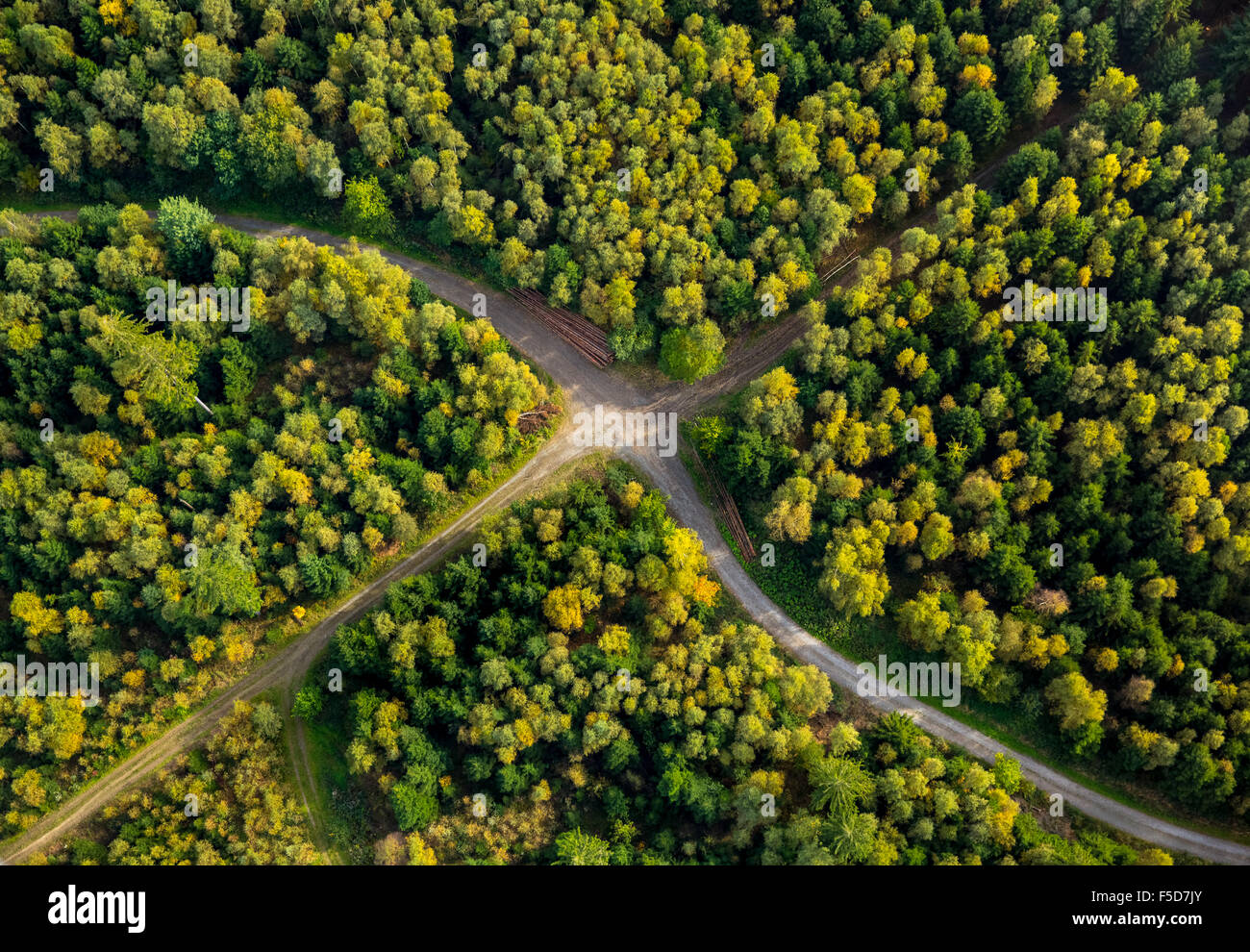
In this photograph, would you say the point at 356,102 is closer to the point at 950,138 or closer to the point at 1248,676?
the point at 950,138

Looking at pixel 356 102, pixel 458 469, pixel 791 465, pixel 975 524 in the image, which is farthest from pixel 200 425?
pixel 975 524

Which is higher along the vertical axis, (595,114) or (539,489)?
(595,114)

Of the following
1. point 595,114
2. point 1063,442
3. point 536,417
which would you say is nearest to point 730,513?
point 536,417

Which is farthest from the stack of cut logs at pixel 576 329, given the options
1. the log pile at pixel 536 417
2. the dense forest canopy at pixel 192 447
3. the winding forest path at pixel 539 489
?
the dense forest canopy at pixel 192 447

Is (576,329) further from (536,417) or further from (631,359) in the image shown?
(536,417)

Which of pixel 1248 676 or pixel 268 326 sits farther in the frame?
pixel 268 326

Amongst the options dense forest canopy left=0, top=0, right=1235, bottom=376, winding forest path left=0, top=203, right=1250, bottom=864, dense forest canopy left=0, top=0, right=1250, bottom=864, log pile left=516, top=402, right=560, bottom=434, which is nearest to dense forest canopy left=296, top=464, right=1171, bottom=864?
dense forest canopy left=0, top=0, right=1250, bottom=864

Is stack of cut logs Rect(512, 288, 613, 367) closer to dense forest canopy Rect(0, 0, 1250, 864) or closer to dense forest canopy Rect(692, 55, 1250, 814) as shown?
dense forest canopy Rect(0, 0, 1250, 864)
